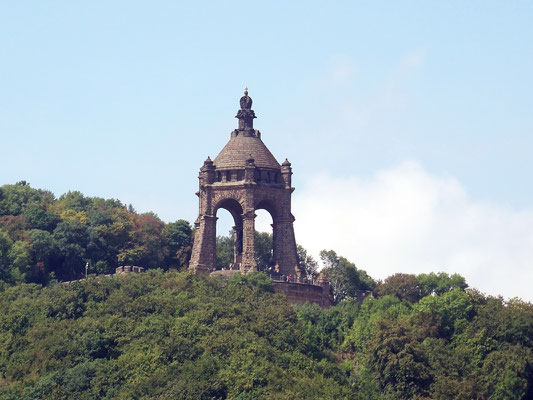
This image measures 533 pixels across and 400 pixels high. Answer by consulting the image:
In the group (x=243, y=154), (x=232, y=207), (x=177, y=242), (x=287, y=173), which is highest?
(x=243, y=154)

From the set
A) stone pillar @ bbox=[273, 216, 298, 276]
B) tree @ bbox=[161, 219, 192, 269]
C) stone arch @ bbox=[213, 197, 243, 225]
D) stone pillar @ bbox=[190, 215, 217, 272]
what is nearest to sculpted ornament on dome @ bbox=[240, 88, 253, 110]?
stone arch @ bbox=[213, 197, 243, 225]

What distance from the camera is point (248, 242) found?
108 metres

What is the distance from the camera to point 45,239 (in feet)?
366

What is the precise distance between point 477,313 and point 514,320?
2.75 m

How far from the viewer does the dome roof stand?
10969 cm

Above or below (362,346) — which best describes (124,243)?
above

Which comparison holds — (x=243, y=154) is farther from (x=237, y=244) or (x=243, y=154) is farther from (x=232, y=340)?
(x=232, y=340)

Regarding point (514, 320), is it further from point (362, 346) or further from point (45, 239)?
point (45, 239)

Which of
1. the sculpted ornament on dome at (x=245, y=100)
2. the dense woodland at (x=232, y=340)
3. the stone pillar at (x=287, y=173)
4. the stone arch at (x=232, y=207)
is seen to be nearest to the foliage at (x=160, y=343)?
the dense woodland at (x=232, y=340)

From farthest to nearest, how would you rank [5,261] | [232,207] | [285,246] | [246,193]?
[232,207]
[285,246]
[5,261]
[246,193]

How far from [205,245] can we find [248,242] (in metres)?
2.78

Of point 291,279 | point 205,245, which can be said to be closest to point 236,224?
point 205,245

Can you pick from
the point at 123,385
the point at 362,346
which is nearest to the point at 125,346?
the point at 123,385

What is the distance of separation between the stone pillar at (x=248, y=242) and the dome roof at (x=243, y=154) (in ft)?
10.4
